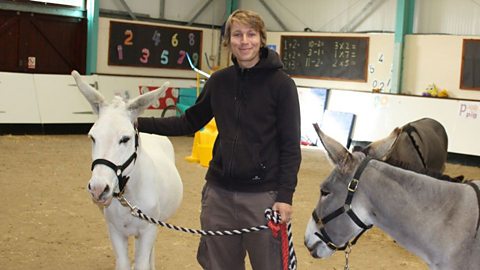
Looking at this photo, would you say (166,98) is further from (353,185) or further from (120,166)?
(353,185)

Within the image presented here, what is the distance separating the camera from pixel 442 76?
12.1 metres

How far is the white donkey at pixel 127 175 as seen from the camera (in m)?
3.14

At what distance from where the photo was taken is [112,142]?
10.4 ft

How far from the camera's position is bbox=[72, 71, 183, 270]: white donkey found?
10.3 feet

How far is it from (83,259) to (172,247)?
802 mm

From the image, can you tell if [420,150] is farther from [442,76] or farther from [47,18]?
[47,18]

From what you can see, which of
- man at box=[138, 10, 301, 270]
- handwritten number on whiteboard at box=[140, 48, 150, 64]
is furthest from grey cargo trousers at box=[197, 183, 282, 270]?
handwritten number on whiteboard at box=[140, 48, 150, 64]

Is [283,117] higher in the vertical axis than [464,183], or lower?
higher

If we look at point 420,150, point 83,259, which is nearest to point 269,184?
point 83,259

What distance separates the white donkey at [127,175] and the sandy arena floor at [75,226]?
102 centimetres

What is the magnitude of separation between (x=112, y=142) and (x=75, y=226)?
3123 millimetres

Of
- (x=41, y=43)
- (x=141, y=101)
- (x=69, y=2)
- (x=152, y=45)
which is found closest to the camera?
(x=141, y=101)

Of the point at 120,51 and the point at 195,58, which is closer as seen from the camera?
the point at 120,51

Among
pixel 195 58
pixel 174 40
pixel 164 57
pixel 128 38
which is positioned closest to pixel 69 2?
pixel 128 38
